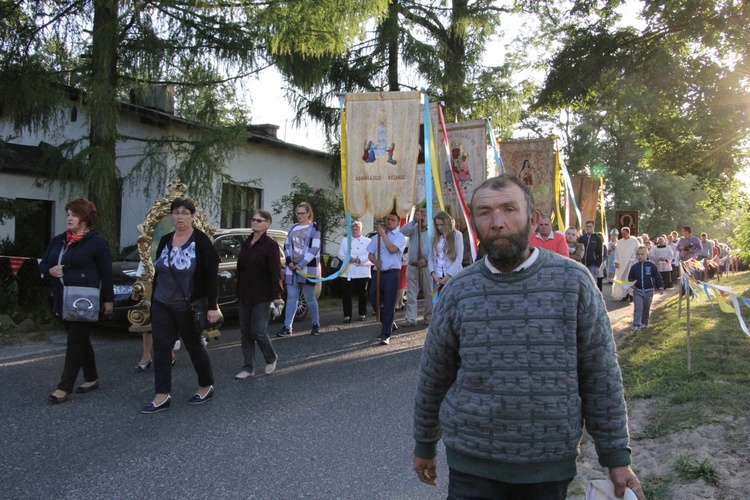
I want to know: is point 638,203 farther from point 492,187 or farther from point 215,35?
point 492,187

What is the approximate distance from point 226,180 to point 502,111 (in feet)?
33.8

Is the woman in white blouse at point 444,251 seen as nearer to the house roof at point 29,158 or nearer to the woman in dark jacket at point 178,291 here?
the woman in dark jacket at point 178,291

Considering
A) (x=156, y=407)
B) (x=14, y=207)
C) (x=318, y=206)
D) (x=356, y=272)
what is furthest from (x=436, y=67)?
(x=156, y=407)

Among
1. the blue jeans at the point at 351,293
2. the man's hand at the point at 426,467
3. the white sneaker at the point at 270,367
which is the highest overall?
the man's hand at the point at 426,467

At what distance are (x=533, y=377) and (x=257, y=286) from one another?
5.38 metres

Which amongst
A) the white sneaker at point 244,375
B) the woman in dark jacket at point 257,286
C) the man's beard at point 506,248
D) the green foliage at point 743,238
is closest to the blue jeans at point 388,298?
the woman in dark jacket at point 257,286

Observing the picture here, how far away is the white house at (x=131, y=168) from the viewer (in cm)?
1316

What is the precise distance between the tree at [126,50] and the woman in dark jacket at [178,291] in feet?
20.8

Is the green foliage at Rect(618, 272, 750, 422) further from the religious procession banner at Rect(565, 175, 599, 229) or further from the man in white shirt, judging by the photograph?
the religious procession banner at Rect(565, 175, 599, 229)

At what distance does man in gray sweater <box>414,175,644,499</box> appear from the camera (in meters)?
2.29

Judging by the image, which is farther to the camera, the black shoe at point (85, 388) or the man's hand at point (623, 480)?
the black shoe at point (85, 388)

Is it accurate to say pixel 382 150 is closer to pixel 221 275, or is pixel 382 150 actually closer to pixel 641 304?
pixel 221 275

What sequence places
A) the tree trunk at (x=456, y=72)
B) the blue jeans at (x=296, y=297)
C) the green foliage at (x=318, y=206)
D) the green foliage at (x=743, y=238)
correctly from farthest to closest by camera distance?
the green foliage at (x=743, y=238), the tree trunk at (x=456, y=72), the green foliage at (x=318, y=206), the blue jeans at (x=296, y=297)

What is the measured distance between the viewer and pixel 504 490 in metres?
2.37
